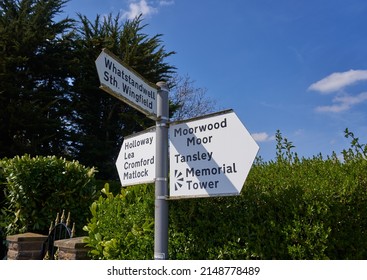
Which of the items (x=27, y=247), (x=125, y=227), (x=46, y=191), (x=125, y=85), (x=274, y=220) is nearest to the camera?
(x=125, y=85)

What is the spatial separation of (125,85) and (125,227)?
167 centimetres

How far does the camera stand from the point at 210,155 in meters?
3.24

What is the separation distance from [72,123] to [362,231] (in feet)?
77.3

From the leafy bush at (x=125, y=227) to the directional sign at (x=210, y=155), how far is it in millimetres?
850

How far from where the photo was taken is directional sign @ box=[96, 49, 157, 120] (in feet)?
10.6

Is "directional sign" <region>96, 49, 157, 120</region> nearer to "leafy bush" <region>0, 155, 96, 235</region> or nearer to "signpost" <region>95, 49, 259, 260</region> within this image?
"signpost" <region>95, 49, 259, 260</region>

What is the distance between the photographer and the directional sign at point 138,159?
3553mm

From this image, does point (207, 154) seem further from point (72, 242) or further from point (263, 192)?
point (72, 242)

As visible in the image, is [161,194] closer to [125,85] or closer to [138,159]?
[138,159]

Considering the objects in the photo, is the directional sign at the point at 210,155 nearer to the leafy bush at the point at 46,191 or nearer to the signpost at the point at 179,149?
the signpost at the point at 179,149

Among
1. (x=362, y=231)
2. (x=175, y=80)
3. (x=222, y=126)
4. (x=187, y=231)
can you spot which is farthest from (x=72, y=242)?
(x=175, y=80)

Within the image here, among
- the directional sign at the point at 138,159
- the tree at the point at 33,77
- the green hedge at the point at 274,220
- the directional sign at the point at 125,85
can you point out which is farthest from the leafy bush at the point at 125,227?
the tree at the point at 33,77

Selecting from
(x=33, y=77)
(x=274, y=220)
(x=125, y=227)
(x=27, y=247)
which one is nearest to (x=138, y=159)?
(x=125, y=227)

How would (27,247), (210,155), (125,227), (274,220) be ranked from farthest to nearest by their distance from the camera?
1. (27,247)
2. (125,227)
3. (274,220)
4. (210,155)
